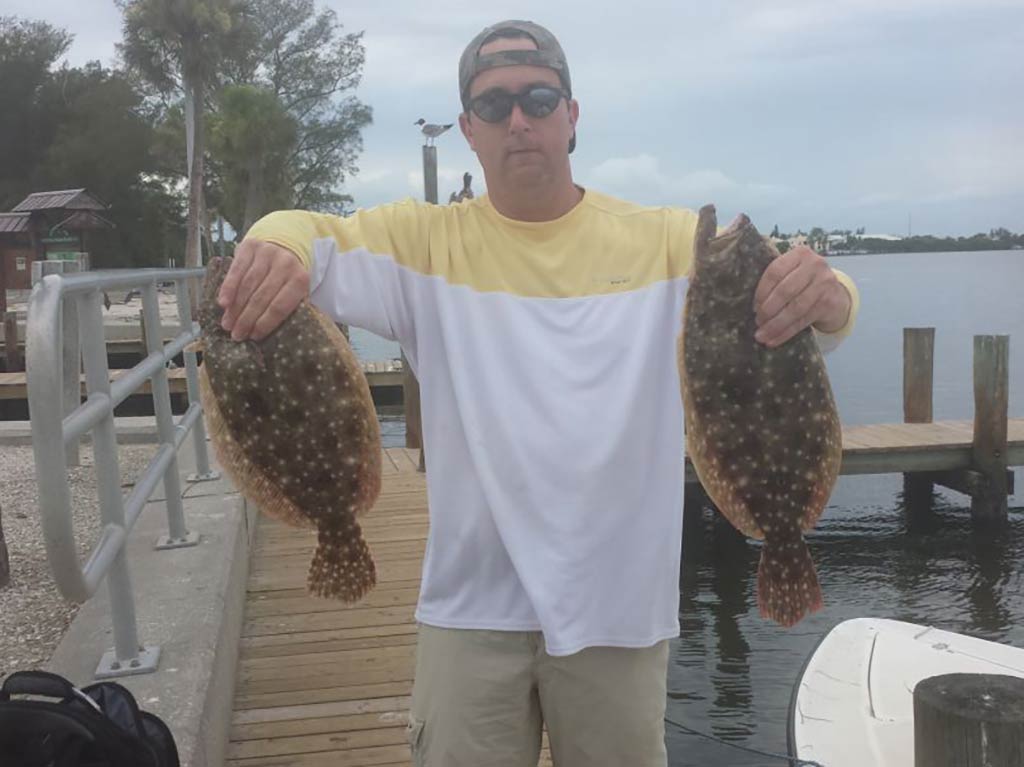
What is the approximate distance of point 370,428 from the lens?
2.00 metres

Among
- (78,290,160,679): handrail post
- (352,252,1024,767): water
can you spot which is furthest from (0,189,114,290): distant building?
(78,290,160,679): handrail post

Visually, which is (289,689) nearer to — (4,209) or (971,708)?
(971,708)

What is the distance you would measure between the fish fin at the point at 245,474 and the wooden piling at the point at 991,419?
37.7ft

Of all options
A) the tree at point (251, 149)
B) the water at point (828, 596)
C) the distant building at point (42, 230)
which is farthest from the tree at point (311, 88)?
the water at point (828, 596)

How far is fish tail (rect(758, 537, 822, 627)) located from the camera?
1989mm

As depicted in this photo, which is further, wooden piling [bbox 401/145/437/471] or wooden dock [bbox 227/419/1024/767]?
wooden piling [bbox 401/145/437/471]

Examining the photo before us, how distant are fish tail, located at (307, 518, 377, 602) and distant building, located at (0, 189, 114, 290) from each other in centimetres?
2949

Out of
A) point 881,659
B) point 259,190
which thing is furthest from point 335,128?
point 881,659

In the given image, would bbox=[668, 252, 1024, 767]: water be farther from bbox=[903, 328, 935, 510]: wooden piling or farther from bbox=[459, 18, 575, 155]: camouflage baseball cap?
bbox=[459, 18, 575, 155]: camouflage baseball cap

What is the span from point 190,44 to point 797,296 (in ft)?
136

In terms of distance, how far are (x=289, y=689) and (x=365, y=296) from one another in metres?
2.66

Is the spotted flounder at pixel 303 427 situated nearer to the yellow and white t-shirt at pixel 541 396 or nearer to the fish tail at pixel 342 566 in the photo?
the fish tail at pixel 342 566

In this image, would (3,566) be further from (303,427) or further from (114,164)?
(114,164)

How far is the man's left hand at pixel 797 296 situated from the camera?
1.80 m
